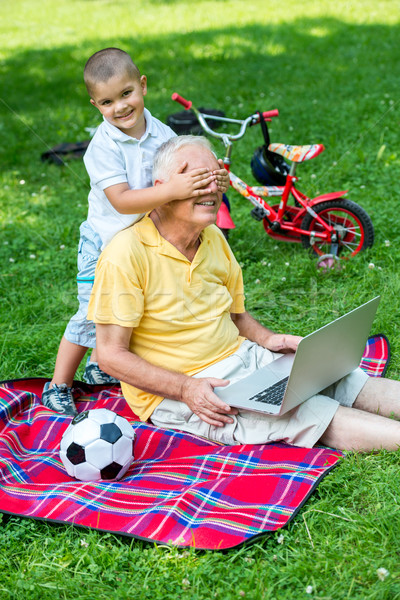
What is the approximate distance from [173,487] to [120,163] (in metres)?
1.43

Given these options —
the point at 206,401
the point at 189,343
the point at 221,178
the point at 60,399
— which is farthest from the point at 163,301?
the point at 60,399

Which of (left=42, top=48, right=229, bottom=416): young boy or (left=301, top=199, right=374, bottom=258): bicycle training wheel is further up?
(left=42, top=48, right=229, bottom=416): young boy

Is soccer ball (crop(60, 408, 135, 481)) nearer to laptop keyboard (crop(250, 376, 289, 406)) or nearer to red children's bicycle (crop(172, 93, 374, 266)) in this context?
laptop keyboard (crop(250, 376, 289, 406))

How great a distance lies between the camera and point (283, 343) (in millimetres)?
3066

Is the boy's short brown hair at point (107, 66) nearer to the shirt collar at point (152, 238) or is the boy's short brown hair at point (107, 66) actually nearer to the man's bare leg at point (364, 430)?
the shirt collar at point (152, 238)

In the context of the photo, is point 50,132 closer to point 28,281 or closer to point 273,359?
point 28,281

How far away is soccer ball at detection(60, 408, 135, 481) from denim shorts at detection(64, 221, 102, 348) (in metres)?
0.68

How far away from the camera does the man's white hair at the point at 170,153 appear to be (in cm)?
267

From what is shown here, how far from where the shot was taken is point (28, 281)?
4.89 meters

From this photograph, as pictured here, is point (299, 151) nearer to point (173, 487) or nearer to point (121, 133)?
point (121, 133)

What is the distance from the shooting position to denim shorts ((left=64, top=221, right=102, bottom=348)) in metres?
3.26

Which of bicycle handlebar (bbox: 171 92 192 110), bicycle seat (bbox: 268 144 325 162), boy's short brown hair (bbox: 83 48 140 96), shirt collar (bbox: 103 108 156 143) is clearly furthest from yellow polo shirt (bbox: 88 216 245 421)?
bicycle seat (bbox: 268 144 325 162)

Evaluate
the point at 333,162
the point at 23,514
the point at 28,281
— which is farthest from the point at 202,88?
the point at 23,514

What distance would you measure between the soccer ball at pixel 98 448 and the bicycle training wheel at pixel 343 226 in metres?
2.54
